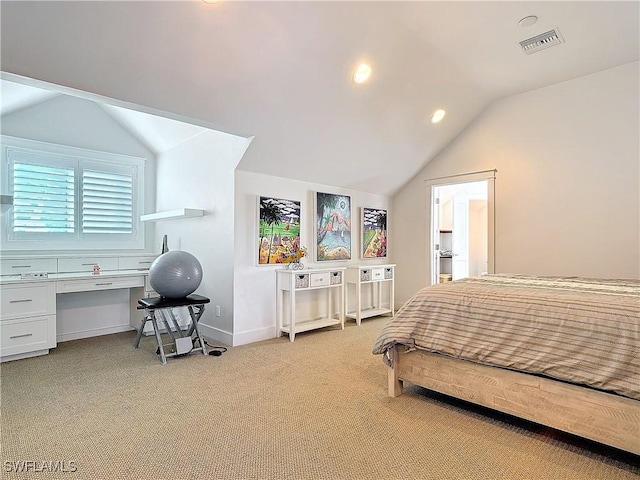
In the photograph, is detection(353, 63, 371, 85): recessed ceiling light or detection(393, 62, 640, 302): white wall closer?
detection(353, 63, 371, 85): recessed ceiling light

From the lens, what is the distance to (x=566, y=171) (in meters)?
4.42

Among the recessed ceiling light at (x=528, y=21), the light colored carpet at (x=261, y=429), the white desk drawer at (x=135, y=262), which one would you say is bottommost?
the light colored carpet at (x=261, y=429)

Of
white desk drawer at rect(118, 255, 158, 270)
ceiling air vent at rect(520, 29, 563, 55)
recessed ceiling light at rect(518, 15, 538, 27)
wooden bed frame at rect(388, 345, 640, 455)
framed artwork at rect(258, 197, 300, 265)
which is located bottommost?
wooden bed frame at rect(388, 345, 640, 455)

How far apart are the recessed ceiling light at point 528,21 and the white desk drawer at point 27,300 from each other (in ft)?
16.7

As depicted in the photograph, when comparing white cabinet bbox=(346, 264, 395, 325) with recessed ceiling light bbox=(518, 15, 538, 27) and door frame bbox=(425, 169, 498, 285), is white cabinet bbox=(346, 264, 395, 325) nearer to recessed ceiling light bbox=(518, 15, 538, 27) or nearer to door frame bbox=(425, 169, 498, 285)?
door frame bbox=(425, 169, 498, 285)

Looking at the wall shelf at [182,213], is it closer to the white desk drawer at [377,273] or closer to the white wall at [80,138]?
the white wall at [80,138]

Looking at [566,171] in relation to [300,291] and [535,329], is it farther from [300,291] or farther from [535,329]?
[300,291]

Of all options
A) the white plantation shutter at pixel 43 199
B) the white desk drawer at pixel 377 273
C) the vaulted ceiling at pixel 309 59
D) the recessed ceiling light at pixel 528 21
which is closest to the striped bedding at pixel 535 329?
the vaulted ceiling at pixel 309 59

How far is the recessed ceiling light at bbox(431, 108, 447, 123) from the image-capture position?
463 centimetres

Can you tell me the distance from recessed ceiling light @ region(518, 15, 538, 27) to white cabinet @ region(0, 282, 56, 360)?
16.7 feet

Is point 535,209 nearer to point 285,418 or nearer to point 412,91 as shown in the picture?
point 412,91

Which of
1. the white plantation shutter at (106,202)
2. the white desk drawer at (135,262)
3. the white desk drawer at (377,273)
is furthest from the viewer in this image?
the white desk drawer at (377,273)

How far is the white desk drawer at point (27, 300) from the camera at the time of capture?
3.51 m

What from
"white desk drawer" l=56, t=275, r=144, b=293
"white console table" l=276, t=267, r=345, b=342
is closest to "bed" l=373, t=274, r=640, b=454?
"white console table" l=276, t=267, r=345, b=342
